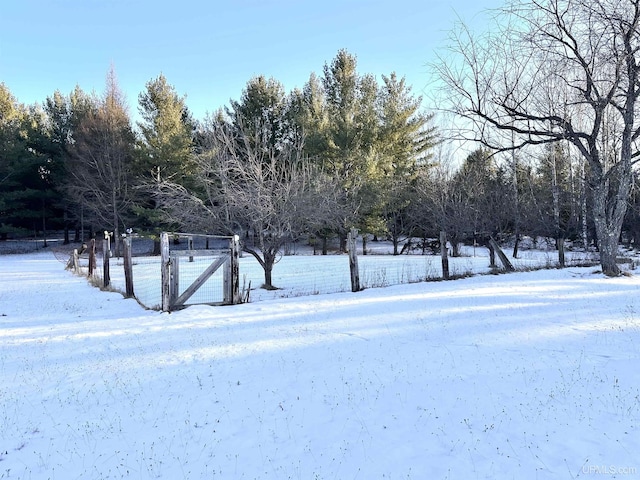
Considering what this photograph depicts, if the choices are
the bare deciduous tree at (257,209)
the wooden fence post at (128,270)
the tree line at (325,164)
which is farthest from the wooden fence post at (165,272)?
the tree line at (325,164)

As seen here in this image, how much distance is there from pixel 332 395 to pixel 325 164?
75.3 ft

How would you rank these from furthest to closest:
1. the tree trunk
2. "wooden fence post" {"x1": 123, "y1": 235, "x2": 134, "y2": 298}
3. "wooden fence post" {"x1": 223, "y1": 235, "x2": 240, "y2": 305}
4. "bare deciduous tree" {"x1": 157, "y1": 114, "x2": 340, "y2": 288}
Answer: "bare deciduous tree" {"x1": 157, "y1": 114, "x2": 340, "y2": 288} → the tree trunk → "wooden fence post" {"x1": 123, "y1": 235, "x2": 134, "y2": 298} → "wooden fence post" {"x1": 223, "y1": 235, "x2": 240, "y2": 305}

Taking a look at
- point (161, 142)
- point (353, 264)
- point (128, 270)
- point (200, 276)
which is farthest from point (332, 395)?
point (161, 142)

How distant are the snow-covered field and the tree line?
49.9 ft

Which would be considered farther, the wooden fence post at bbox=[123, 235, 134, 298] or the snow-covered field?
the wooden fence post at bbox=[123, 235, 134, 298]

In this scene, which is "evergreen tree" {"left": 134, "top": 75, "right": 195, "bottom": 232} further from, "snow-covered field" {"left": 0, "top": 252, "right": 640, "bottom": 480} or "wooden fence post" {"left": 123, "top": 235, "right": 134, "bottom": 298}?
"snow-covered field" {"left": 0, "top": 252, "right": 640, "bottom": 480}

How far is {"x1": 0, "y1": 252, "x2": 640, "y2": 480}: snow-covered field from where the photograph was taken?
113 inches

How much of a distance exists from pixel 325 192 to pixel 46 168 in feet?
98.9

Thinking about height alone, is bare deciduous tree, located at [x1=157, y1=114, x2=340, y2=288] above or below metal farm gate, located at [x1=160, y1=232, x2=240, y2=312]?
above

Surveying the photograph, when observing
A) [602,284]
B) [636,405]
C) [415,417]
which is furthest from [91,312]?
[602,284]

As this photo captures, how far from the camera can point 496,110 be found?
1229 cm

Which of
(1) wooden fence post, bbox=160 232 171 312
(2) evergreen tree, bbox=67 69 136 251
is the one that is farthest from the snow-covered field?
(2) evergreen tree, bbox=67 69 136 251

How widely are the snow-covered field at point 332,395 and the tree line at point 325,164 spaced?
15219 mm

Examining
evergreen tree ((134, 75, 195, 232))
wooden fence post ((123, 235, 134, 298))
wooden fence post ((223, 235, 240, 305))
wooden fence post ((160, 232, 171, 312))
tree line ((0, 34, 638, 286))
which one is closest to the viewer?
wooden fence post ((160, 232, 171, 312))
